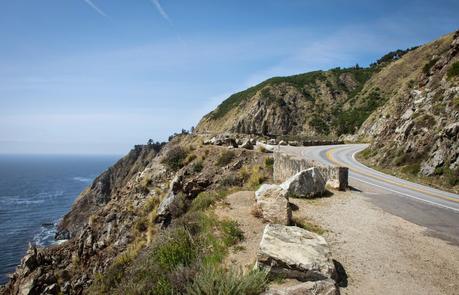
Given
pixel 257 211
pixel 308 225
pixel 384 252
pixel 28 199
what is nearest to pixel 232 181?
pixel 257 211

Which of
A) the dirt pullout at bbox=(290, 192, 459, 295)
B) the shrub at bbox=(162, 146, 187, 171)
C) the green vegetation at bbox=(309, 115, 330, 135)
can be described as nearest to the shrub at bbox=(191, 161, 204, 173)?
the shrub at bbox=(162, 146, 187, 171)

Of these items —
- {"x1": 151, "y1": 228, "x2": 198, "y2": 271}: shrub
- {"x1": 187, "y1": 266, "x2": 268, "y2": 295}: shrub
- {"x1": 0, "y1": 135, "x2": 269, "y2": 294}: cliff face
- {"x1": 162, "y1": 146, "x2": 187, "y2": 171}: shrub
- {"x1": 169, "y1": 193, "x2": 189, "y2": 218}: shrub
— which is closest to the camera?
{"x1": 187, "y1": 266, "x2": 268, "y2": 295}: shrub

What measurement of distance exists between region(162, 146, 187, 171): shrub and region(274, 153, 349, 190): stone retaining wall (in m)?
10.1

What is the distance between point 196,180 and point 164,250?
1187cm

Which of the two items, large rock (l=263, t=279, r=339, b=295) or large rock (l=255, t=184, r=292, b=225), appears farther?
large rock (l=255, t=184, r=292, b=225)

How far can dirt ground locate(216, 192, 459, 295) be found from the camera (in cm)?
644

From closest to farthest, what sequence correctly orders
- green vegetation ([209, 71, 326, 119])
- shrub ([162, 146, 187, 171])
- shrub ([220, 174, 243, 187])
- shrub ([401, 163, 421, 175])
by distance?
shrub ([220, 174, 243, 187])
shrub ([401, 163, 421, 175])
shrub ([162, 146, 187, 171])
green vegetation ([209, 71, 326, 119])

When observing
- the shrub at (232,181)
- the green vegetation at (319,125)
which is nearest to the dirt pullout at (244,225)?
the shrub at (232,181)

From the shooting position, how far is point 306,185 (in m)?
12.8

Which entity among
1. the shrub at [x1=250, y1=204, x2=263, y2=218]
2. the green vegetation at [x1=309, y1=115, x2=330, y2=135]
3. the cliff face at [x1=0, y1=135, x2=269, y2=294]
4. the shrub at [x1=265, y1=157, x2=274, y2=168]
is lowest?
the cliff face at [x1=0, y1=135, x2=269, y2=294]

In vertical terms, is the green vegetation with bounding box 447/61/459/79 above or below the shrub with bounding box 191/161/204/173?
above

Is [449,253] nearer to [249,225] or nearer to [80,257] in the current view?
[249,225]

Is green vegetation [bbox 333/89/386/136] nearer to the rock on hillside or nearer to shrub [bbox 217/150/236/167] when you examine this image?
the rock on hillside

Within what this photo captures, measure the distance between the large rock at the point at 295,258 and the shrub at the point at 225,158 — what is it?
51.3 feet
